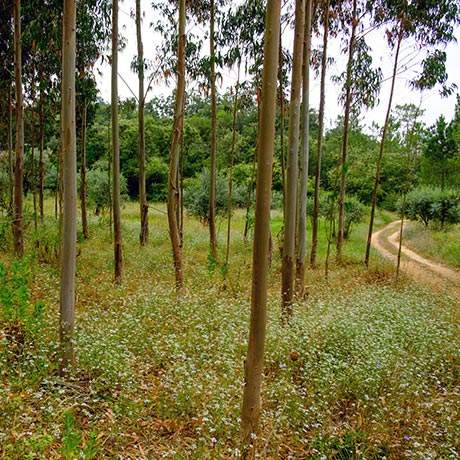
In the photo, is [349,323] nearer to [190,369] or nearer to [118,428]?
[190,369]

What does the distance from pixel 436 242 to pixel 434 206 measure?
4.60 meters

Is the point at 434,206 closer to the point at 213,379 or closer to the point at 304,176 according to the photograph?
the point at 304,176

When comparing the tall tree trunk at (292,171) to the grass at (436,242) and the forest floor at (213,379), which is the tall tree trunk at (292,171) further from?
the grass at (436,242)

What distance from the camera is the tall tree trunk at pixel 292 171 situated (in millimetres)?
6383

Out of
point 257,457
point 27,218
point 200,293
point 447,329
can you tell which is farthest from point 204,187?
point 257,457

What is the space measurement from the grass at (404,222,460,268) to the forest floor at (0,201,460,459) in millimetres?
9370

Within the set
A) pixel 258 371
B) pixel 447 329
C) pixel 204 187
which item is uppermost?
pixel 204 187

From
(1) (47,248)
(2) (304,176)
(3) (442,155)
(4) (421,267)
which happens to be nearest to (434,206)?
(3) (442,155)

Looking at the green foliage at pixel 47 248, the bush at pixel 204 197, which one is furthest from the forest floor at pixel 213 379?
the bush at pixel 204 197

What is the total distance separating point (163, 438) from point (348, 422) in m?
1.94

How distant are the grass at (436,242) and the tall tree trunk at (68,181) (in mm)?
15410

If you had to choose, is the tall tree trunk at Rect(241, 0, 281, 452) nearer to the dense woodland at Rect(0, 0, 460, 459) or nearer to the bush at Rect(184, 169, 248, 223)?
the dense woodland at Rect(0, 0, 460, 459)

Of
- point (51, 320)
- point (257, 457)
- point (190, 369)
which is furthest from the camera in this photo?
point (51, 320)

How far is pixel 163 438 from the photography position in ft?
12.1
